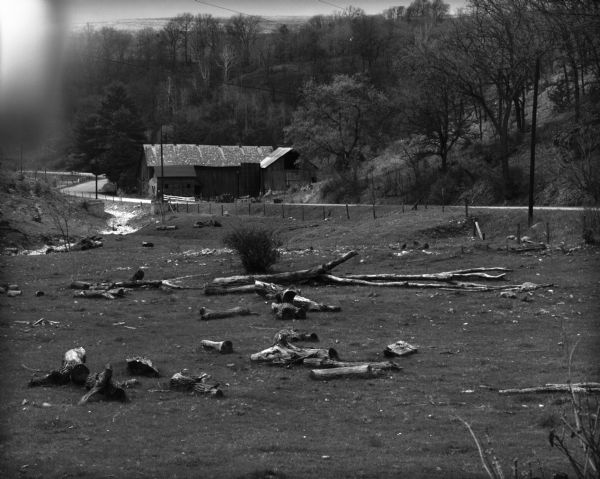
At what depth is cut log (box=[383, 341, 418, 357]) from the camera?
13.3m

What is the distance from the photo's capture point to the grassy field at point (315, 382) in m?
6.96

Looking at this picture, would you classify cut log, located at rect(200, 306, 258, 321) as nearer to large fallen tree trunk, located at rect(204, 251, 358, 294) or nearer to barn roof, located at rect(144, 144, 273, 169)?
large fallen tree trunk, located at rect(204, 251, 358, 294)

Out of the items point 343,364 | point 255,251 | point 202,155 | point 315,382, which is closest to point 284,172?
point 202,155

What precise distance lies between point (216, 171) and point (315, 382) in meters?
74.0

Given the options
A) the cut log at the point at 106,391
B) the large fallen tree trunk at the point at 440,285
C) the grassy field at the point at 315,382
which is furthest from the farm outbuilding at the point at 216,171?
the cut log at the point at 106,391

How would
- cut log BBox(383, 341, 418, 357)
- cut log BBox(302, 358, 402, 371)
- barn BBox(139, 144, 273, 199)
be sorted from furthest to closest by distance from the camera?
barn BBox(139, 144, 273, 199), cut log BBox(383, 341, 418, 357), cut log BBox(302, 358, 402, 371)

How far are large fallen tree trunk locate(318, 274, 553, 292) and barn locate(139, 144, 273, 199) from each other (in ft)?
189

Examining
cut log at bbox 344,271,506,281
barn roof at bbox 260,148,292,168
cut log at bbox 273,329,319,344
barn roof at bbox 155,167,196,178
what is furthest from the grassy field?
barn roof at bbox 155,167,196,178

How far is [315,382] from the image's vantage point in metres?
11.4

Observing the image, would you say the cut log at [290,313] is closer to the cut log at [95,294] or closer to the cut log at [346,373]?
the cut log at [95,294]

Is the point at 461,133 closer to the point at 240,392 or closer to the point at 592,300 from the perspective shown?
the point at 592,300

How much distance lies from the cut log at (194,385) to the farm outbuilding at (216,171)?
6703 cm

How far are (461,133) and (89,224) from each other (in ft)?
80.5

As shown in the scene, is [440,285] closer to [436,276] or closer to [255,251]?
[436,276]
